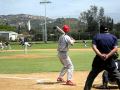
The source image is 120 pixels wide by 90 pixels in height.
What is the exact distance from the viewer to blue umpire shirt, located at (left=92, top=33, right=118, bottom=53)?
9.96 meters

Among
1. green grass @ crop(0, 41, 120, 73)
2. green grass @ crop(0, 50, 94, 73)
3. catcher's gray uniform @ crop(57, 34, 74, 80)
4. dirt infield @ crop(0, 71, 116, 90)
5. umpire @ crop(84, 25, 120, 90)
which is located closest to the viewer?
umpire @ crop(84, 25, 120, 90)

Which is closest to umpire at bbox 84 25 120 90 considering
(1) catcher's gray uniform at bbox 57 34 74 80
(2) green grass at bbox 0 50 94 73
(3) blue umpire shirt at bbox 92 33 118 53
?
(3) blue umpire shirt at bbox 92 33 118 53

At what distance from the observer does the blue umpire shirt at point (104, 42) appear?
996cm

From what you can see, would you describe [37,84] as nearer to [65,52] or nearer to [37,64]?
[65,52]

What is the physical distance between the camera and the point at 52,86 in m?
12.8

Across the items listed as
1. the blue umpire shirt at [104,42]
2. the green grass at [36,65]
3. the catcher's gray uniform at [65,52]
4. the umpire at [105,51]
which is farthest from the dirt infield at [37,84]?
the green grass at [36,65]

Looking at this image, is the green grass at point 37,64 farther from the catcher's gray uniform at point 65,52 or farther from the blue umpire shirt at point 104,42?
the blue umpire shirt at point 104,42

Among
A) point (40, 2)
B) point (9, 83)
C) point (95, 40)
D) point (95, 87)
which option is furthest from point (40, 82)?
point (40, 2)

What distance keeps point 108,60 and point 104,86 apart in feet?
8.01

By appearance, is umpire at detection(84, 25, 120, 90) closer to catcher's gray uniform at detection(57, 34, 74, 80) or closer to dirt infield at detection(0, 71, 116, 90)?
dirt infield at detection(0, 71, 116, 90)

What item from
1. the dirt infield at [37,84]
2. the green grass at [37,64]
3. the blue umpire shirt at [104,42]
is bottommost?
the green grass at [37,64]

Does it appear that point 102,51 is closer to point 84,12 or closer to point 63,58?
point 63,58

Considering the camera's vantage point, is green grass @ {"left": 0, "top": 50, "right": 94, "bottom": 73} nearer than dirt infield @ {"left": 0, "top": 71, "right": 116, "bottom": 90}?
No

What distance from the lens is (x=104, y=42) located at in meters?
9.96
